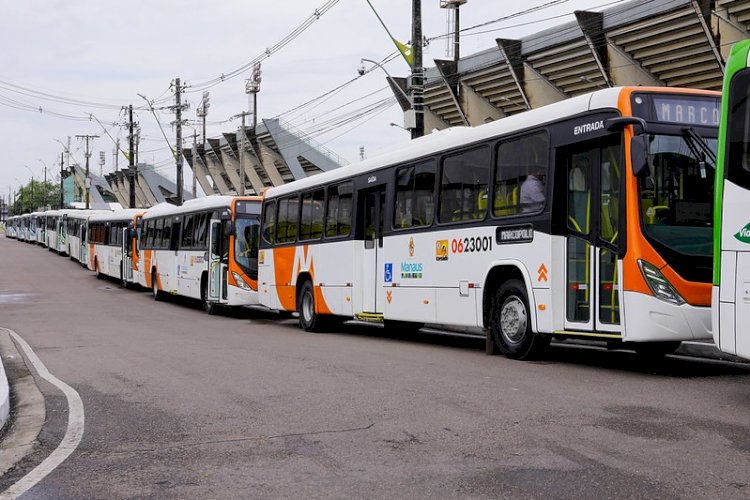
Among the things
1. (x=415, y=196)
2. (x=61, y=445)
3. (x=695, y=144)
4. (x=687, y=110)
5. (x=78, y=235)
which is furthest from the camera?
(x=78, y=235)

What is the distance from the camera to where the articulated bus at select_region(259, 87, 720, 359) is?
33.6 feet

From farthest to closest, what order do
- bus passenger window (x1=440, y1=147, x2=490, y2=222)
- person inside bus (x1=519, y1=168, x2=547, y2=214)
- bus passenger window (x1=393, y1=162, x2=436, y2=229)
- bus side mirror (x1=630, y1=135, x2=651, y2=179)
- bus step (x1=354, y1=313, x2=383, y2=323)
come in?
bus step (x1=354, y1=313, x2=383, y2=323)
bus passenger window (x1=393, y1=162, x2=436, y2=229)
bus passenger window (x1=440, y1=147, x2=490, y2=222)
person inside bus (x1=519, y1=168, x2=547, y2=214)
bus side mirror (x1=630, y1=135, x2=651, y2=179)

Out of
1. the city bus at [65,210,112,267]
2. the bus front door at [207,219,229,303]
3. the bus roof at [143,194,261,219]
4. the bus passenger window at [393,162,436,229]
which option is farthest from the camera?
the city bus at [65,210,112,267]

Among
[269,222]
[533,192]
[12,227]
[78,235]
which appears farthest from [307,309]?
[12,227]

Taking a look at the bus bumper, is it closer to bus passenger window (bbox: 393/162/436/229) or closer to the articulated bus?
the articulated bus

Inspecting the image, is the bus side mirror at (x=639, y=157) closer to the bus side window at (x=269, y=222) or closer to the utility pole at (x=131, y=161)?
the bus side window at (x=269, y=222)

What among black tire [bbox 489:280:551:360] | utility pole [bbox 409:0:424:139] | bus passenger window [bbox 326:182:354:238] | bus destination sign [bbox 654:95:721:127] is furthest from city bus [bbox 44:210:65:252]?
bus destination sign [bbox 654:95:721:127]

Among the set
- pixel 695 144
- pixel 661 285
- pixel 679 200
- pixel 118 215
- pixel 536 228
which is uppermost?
pixel 118 215

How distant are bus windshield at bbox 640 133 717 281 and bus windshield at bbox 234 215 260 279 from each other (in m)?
15.9

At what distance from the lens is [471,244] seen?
530 inches

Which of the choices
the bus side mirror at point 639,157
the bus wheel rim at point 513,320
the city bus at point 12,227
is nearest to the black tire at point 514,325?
the bus wheel rim at point 513,320

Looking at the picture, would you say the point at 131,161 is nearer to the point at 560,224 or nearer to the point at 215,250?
the point at 215,250

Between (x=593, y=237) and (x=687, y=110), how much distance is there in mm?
1755

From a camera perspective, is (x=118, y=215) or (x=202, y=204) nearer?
(x=202, y=204)
